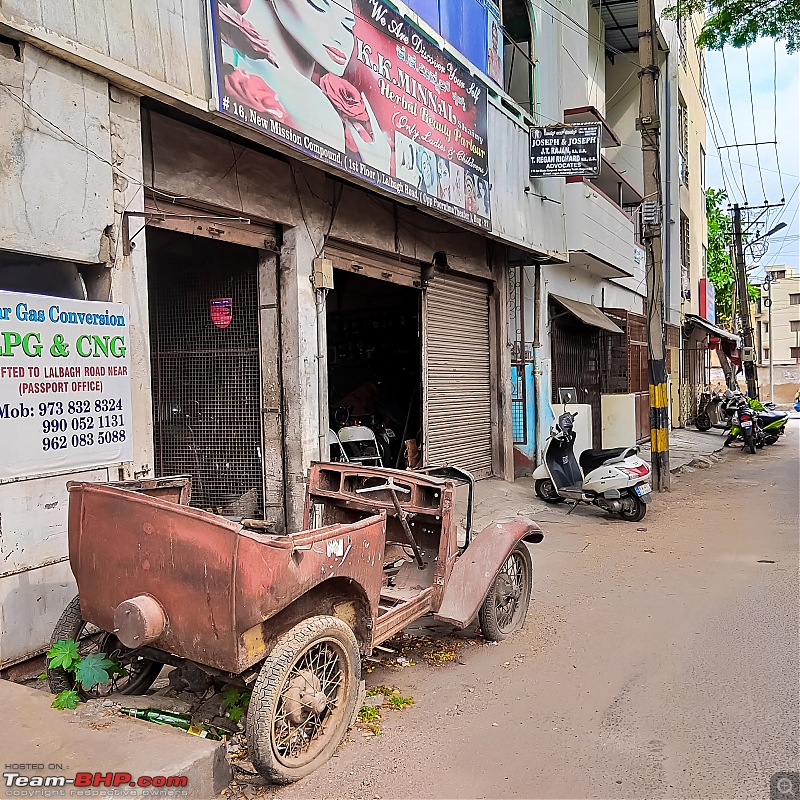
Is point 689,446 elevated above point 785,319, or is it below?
below

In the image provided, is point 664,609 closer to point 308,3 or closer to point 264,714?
point 264,714

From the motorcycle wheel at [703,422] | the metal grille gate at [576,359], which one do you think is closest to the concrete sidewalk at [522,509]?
the metal grille gate at [576,359]

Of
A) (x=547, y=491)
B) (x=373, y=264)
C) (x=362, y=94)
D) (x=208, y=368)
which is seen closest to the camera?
(x=362, y=94)

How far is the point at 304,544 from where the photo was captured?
10.5ft

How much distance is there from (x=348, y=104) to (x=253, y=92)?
4.56 ft

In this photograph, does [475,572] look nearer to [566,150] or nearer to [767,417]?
[566,150]

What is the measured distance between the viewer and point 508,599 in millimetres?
5262

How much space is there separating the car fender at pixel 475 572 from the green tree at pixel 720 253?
34.8 m

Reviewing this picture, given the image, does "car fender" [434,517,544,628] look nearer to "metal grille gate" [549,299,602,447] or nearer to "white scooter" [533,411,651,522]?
"white scooter" [533,411,651,522]

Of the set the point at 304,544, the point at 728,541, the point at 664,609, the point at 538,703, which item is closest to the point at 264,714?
the point at 304,544

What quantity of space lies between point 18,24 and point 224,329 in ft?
12.6

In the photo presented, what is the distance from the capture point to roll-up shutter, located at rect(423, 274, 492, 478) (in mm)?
10648

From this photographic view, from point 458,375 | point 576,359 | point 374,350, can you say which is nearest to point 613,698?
point 458,375

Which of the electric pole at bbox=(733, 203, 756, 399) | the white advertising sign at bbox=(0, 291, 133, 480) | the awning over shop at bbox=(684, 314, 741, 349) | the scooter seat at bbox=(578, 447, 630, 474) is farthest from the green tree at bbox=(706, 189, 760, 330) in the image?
the white advertising sign at bbox=(0, 291, 133, 480)
